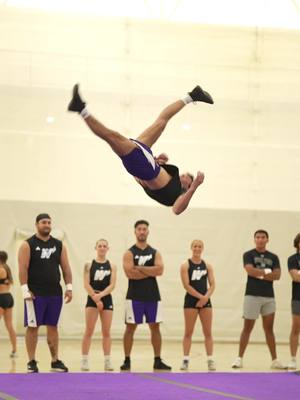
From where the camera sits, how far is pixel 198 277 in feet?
29.7

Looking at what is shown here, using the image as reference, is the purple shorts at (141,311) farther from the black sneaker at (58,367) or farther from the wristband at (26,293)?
the wristband at (26,293)

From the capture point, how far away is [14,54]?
13.4 metres

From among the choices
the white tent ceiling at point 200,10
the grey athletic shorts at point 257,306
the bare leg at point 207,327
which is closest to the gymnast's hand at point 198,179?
the bare leg at point 207,327

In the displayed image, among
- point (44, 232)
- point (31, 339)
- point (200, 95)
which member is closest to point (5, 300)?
point (31, 339)

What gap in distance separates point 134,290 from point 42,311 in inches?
50.1

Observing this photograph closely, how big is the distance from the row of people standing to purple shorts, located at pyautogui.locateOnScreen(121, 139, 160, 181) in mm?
2077

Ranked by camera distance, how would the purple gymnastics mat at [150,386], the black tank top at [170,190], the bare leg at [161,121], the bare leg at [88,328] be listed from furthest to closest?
the bare leg at [88,328]
the bare leg at [161,121]
the black tank top at [170,190]
the purple gymnastics mat at [150,386]

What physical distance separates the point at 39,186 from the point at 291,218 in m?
4.54

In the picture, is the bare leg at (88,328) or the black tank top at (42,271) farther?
the bare leg at (88,328)

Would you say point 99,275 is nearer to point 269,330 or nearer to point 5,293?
point 5,293

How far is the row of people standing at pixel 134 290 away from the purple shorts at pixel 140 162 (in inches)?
81.8

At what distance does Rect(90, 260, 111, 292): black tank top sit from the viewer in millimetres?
8875

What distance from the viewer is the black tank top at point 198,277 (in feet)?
29.5

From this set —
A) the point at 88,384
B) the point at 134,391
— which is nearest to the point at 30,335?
the point at 88,384
